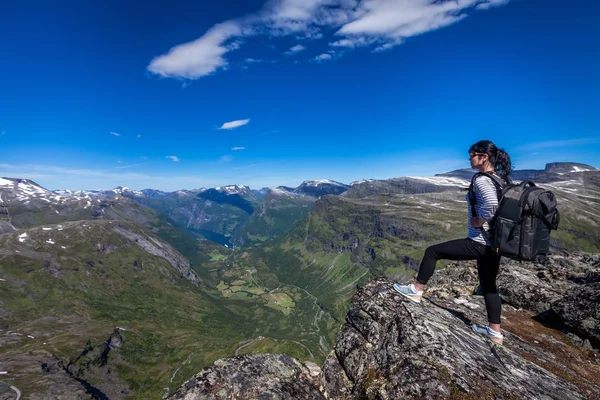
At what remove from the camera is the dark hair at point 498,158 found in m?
11.4

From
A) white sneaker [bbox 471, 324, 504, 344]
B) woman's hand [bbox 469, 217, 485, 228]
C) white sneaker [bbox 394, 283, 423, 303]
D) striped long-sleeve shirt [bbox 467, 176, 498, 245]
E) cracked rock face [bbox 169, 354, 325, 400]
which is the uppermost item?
striped long-sleeve shirt [bbox 467, 176, 498, 245]

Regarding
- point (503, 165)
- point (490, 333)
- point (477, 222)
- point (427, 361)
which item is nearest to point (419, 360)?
point (427, 361)

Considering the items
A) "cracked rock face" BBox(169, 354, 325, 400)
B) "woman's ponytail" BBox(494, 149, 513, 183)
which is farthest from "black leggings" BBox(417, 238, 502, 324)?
"cracked rock face" BBox(169, 354, 325, 400)

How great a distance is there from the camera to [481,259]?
464 inches

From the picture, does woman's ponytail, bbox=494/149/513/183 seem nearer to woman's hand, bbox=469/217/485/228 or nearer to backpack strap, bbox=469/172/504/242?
backpack strap, bbox=469/172/504/242

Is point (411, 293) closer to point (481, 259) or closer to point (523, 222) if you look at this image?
point (481, 259)

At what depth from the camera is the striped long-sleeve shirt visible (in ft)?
34.9

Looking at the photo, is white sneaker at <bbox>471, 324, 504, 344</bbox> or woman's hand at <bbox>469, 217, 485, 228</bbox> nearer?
woman's hand at <bbox>469, 217, 485, 228</bbox>

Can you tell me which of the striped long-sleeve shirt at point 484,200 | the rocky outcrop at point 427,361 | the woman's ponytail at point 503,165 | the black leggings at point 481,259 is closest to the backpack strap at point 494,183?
the striped long-sleeve shirt at point 484,200

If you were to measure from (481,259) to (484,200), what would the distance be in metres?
2.69

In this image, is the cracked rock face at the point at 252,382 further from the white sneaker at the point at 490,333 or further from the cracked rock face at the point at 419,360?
the white sneaker at the point at 490,333

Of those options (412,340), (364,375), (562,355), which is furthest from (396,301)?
(562,355)

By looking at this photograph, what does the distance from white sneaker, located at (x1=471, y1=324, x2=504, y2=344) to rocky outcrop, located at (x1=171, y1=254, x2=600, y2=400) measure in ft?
1.03

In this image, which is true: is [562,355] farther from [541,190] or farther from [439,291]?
[439,291]
